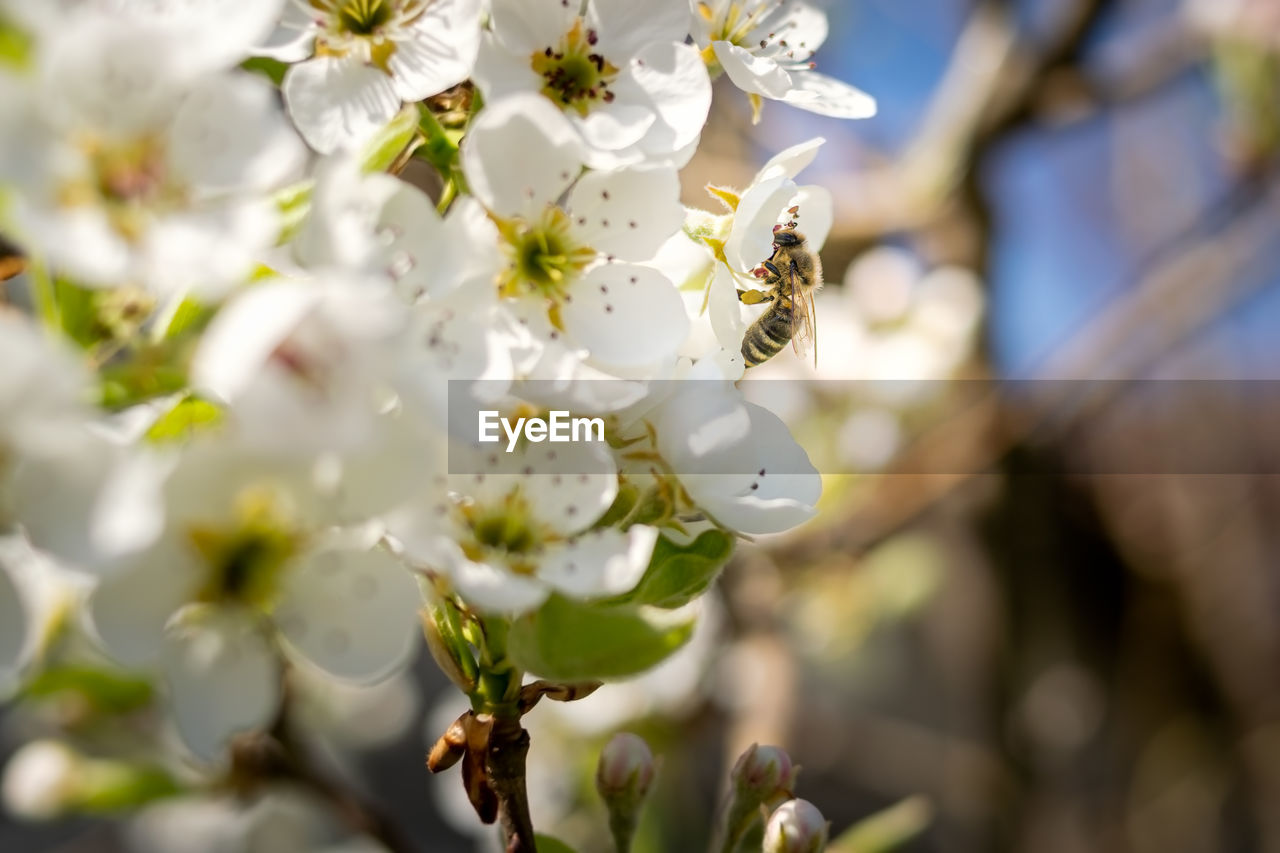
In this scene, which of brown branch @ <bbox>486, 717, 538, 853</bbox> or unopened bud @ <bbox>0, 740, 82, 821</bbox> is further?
unopened bud @ <bbox>0, 740, 82, 821</bbox>

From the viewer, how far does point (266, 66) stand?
1.98 feet

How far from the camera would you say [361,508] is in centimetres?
45

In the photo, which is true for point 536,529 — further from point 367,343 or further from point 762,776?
point 762,776

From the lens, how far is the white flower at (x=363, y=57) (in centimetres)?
56

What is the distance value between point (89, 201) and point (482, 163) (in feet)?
0.59

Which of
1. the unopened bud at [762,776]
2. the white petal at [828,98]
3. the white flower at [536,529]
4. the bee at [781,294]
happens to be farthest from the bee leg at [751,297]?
the unopened bud at [762,776]

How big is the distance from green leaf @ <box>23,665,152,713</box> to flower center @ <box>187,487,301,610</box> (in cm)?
68

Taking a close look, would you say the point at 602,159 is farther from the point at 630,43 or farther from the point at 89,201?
the point at 89,201

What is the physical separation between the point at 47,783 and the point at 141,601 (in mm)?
878

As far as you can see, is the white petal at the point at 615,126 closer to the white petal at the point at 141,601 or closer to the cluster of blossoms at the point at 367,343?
the cluster of blossoms at the point at 367,343

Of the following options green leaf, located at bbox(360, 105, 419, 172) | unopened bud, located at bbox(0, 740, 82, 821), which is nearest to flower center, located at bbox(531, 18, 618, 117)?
green leaf, located at bbox(360, 105, 419, 172)

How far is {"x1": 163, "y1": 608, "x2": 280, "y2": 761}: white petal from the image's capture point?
474 millimetres

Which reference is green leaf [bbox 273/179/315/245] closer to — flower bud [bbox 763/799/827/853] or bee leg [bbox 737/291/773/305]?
bee leg [bbox 737/291/773/305]

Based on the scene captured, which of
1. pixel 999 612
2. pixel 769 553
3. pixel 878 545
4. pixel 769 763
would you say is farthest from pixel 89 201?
pixel 999 612
